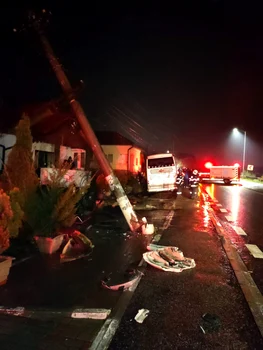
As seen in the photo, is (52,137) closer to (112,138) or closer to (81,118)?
(81,118)

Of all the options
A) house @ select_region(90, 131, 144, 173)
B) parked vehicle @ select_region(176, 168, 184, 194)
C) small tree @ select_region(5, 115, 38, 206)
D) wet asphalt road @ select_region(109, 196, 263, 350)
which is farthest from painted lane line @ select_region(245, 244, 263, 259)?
house @ select_region(90, 131, 144, 173)

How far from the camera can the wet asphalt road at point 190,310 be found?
3717 millimetres

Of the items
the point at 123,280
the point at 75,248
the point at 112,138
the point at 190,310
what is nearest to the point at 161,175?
the point at 112,138

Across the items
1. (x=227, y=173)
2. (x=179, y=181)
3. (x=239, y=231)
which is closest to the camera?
(x=239, y=231)

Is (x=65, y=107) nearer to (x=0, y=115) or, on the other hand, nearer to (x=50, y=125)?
(x=0, y=115)

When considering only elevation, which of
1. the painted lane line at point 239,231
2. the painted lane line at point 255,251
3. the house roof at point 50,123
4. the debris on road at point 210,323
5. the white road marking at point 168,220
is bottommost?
the white road marking at point 168,220

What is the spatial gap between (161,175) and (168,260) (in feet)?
54.4

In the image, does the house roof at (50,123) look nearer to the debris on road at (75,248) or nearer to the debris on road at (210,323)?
the debris on road at (75,248)

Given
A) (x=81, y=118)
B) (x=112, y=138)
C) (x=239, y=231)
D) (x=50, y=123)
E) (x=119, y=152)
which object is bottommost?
(x=239, y=231)

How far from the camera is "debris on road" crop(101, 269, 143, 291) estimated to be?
17.5 feet

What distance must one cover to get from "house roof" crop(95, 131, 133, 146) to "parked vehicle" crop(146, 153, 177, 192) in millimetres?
13466

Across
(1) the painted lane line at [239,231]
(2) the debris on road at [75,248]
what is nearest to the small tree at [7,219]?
(2) the debris on road at [75,248]

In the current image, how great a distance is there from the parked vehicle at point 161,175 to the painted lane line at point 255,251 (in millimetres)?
14521

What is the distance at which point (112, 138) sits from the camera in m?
37.7
